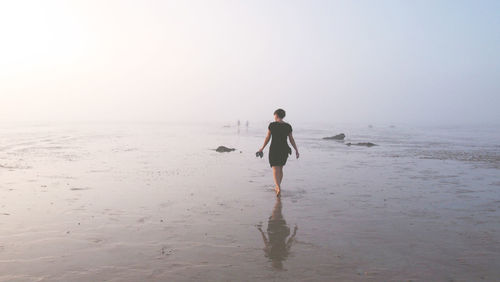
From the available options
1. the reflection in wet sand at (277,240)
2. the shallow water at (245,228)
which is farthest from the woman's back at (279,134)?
the reflection in wet sand at (277,240)

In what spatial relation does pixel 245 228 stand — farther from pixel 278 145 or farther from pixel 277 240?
pixel 278 145

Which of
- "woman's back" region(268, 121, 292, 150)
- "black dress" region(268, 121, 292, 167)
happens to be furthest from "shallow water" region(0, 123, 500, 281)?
"woman's back" region(268, 121, 292, 150)

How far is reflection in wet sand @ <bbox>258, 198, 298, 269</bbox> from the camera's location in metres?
5.68

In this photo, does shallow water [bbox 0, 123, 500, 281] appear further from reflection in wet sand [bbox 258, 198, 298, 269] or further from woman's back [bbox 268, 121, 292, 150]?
woman's back [bbox 268, 121, 292, 150]

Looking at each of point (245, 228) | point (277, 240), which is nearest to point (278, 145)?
point (245, 228)

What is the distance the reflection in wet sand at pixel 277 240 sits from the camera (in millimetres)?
5676

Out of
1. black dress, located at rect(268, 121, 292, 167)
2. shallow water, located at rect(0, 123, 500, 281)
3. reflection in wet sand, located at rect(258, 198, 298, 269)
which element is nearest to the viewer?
shallow water, located at rect(0, 123, 500, 281)

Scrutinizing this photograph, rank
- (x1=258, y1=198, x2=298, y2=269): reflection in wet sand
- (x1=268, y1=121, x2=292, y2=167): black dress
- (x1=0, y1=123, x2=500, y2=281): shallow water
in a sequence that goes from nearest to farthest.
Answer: (x1=0, y1=123, x2=500, y2=281): shallow water, (x1=258, y1=198, x2=298, y2=269): reflection in wet sand, (x1=268, y1=121, x2=292, y2=167): black dress

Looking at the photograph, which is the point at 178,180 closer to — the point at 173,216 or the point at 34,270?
the point at 173,216

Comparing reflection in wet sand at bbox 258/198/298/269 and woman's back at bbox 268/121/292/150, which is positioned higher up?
woman's back at bbox 268/121/292/150

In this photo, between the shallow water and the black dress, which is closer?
the shallow water

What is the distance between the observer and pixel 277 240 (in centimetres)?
655

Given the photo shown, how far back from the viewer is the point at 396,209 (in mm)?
9125

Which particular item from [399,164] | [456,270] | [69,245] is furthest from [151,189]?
[399,164]
